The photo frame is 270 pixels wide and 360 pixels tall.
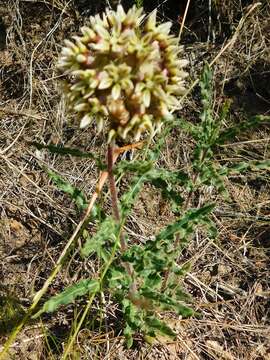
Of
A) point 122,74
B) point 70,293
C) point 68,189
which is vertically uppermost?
point 122,74

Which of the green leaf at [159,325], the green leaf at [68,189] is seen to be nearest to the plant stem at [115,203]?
the green leaf at [159,325]

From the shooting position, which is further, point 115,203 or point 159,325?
point 159,325

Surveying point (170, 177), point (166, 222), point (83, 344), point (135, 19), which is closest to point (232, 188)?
point (166, 222)

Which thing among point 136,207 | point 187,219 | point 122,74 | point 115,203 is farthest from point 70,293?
point 136,207

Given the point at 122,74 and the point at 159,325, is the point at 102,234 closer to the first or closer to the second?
the point at 159,325

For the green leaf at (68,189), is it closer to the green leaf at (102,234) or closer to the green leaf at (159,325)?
the green leaf at (102,234)

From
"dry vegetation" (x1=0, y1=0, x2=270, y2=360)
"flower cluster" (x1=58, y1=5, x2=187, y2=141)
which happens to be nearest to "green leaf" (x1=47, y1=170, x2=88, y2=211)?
"dry vegetation" (x1=0, y1=0, x2=270, y2=360)

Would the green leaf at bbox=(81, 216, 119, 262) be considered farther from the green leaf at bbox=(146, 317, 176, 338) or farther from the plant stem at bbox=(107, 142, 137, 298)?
the green leaf at bbox=(146, 317, 176, 338)
